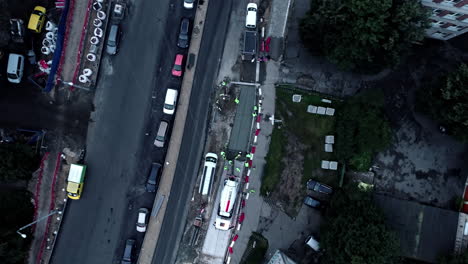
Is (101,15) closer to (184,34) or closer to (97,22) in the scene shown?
(97,22)

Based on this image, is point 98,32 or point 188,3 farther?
point 98,32

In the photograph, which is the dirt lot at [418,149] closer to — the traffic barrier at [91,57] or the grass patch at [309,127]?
the grass patch at [309,127]

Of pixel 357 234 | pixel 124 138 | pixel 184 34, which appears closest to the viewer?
pixel 357 234

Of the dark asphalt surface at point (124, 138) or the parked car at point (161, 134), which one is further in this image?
the dark asphalt surface at point (124, 138)

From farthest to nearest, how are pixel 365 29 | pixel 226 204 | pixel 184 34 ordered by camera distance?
1. pixel 184 34
2. pixel 226 204
3. pixel 365 29

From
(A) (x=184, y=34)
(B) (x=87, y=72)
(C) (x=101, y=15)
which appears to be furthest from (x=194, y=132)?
(C) (x=101, y=15)

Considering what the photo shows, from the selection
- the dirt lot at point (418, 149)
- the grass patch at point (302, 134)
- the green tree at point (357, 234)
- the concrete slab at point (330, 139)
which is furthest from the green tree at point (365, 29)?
the green tree at point (357, 234)

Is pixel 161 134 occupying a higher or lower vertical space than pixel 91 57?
lower

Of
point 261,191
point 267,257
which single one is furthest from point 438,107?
point 267,257
